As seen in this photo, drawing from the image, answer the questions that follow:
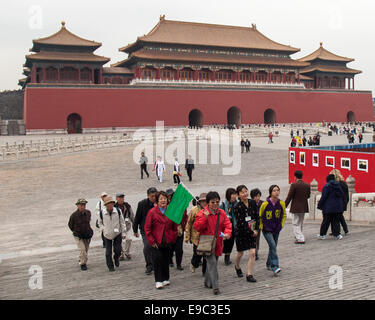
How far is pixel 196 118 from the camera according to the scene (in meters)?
49.4

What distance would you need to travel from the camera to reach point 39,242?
28.7ft

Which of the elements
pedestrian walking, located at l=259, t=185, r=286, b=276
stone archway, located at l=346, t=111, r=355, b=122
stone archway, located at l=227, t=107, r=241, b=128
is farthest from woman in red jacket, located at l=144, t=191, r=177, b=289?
stone archway, located at l=346, t=111, r=355, b=122

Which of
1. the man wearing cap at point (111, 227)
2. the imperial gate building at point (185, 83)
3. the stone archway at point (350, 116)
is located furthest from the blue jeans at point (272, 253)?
the stone archway at point (350, 116)

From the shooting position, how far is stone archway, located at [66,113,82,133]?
4322 centimetres

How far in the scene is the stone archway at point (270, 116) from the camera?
52.1 m

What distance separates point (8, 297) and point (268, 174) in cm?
1434

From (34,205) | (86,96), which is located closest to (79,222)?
(34,205)

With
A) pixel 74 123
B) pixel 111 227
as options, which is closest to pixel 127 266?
pixel 111 227

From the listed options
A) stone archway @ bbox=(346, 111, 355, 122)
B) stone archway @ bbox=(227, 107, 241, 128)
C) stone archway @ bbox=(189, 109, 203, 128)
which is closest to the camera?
stone archway @ bbox=(189, 109, 203, 128)

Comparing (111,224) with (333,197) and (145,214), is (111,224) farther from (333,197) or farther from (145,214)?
(333,197)

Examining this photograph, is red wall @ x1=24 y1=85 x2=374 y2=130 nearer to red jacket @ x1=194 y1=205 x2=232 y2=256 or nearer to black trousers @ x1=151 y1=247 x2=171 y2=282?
black trousers @ x1=151 y1=247 x2=171 y2=282

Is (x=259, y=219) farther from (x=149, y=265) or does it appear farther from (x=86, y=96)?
(x=86, y=96)

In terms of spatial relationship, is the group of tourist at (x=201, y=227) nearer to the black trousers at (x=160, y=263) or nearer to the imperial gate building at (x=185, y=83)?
the black trousers at (x=160, y=263)

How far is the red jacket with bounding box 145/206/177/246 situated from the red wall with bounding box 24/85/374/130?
125ft
